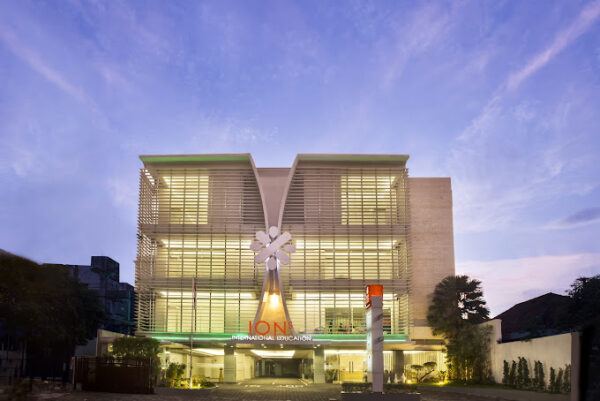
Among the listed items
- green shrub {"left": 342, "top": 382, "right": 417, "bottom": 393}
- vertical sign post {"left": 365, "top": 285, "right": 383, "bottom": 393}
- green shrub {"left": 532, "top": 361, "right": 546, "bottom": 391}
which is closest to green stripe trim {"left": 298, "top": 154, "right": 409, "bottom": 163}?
green shrub {"left": 532, "top": 361, "right": 546, "bottom": 391}

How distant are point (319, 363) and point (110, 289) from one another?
138ft

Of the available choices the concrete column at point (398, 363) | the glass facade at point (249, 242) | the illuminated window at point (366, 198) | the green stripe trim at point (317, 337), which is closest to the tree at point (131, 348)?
the green stripe trim at point (317, 337)

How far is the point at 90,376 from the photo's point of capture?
105 ft

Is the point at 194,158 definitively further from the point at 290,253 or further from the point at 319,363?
the point at 319,363

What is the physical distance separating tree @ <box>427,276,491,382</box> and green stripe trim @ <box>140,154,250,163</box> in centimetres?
1887

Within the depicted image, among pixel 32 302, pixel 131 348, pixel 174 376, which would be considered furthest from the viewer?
pixel 174 376

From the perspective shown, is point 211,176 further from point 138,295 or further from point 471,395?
point 471,395

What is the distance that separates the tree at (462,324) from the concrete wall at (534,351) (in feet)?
4.12

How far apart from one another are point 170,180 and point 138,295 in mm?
9381

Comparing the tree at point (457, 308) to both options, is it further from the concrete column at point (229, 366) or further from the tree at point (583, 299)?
the concrete column at point (229, 366)

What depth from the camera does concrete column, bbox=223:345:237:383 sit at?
46.2 m

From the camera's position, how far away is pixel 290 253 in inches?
1906

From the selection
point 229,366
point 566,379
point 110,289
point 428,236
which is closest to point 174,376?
point 229,366

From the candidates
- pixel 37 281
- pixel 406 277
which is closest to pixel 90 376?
pixel 37 281
